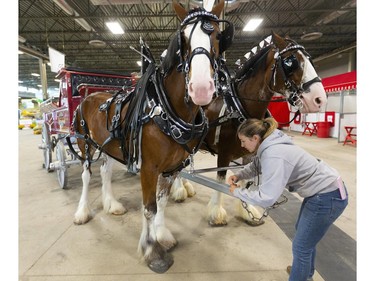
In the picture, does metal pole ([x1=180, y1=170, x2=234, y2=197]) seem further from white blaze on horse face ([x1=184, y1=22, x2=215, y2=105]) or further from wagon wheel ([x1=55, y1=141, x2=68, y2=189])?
wagon wheel ([x1=55, y1=141, x2=68, y2=189])

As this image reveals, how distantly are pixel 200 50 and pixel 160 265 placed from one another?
5.80 ft

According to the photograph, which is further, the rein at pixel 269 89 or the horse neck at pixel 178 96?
the rein at pixel 269 89

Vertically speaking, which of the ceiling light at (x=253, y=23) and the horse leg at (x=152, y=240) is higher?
the ceiling light at (x=253, y=23)

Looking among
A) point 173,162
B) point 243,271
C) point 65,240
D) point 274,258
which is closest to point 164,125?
point 173,162

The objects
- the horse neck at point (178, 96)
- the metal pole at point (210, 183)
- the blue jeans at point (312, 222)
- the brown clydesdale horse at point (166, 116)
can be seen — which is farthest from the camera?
the metal pole at point (210, 183)

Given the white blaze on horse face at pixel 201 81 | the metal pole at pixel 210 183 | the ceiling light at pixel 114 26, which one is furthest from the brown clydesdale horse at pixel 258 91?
the ceiling light at pixel 114 26

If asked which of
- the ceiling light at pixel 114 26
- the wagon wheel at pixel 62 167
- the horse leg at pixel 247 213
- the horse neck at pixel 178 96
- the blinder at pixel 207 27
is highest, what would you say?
the ceiling light at pixel 114 26

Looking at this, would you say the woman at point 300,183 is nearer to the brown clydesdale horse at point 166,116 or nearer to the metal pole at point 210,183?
the metal pole at point 210,183

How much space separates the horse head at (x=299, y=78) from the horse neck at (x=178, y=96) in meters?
0.89

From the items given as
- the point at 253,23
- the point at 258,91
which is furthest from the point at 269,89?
the point at 253,23

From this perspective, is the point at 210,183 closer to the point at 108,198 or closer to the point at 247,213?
the point at 247,213

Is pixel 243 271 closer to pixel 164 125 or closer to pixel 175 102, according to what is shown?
pixel 164 125

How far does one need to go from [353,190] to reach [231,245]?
2.78 m

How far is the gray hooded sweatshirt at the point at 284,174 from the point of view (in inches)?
53.8
